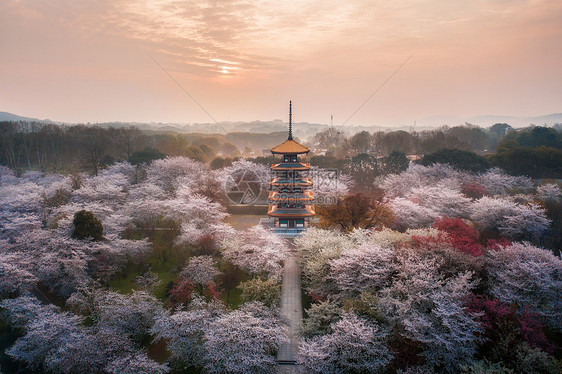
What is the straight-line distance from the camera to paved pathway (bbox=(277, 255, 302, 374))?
16625 millimetres

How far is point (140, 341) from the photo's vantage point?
18.5m

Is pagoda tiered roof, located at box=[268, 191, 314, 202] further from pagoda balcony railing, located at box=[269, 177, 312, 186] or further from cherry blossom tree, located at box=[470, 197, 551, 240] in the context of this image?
cherry blossom tree, located at box=[470, 197, 551, 240]

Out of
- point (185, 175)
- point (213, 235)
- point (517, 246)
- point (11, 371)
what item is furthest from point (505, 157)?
point (11, 371)

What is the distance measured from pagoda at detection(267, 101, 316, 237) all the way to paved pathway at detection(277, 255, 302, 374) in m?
4.12

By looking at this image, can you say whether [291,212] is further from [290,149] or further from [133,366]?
[133,366]

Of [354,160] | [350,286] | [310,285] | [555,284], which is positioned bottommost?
[310,285]

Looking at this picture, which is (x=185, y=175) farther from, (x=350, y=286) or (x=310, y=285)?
(x=350, y=286)

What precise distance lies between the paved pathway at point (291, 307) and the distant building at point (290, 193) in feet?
13.5

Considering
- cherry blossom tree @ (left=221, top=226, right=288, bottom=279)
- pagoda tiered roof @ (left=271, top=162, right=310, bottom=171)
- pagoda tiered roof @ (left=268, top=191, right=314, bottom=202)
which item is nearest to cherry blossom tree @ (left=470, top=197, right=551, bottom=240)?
pagoda tiered roof @ (left=268, top=191, right=314, bottom=202)

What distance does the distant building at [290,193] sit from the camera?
95.0 ft

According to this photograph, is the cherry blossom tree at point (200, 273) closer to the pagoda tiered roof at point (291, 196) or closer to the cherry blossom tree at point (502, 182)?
the pagoda tiered roof at point (291, 196)

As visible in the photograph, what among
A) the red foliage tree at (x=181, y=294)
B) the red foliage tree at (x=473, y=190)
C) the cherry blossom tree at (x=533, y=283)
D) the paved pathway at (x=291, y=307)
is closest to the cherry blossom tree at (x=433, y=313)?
the cherry blossom tree at (x=533, y=283)

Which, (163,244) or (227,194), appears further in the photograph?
(227,194)

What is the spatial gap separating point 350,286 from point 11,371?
21.0 meters
